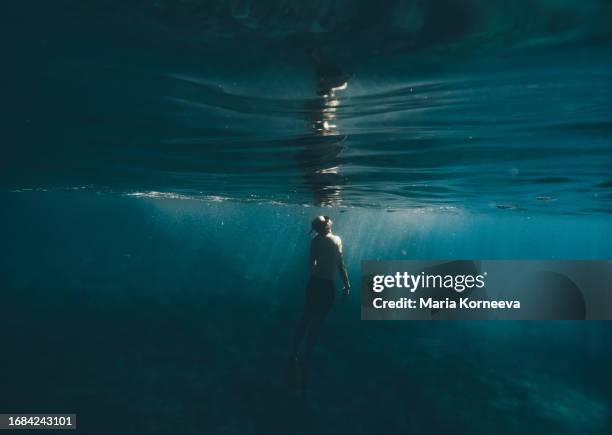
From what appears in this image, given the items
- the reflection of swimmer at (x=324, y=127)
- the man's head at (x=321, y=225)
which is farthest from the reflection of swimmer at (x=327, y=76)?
the man's head at (x=321, y=225)

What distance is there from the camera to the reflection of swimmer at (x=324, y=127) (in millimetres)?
5883

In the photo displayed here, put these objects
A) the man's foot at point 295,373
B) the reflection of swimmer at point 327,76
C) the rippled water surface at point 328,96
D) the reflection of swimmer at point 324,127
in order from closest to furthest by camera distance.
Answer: the rippled water surface at point 328,96, the reflection of swimmer at point 327,76, the reflection of swimmer at point 324,127, the man's foot at point 295,373

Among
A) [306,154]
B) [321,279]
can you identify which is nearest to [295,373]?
[321,279]

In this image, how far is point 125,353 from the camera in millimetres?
13812

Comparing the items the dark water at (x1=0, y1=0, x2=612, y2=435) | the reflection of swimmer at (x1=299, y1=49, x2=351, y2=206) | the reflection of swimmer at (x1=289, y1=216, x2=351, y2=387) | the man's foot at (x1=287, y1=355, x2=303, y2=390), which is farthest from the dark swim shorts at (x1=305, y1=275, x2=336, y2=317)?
the reflection of swimmer at (x1=299, y1=49, x2=351, y2=206)

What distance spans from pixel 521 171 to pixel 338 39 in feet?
32.0

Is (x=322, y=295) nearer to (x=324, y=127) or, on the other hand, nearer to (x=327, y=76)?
(x=324, y=127)

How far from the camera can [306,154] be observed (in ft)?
36.2

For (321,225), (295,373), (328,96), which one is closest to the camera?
(328,96)

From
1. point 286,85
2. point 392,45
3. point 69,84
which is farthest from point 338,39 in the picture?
point 69,84

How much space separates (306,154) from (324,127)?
257 centimetres

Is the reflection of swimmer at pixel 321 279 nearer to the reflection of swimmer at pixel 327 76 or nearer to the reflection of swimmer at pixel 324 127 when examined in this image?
the reflection of swimmer at pixel 324 127

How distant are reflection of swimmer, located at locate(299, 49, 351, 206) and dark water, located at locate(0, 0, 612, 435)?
0.08 m

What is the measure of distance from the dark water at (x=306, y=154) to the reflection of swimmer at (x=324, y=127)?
79 mm
